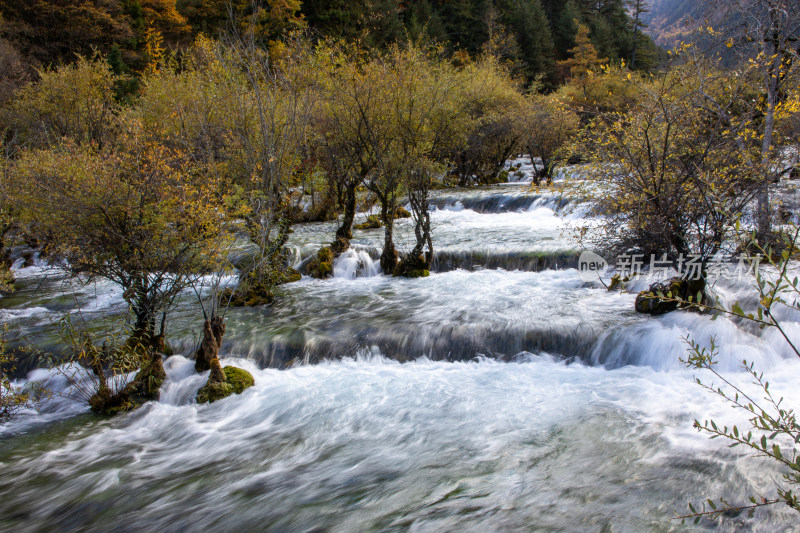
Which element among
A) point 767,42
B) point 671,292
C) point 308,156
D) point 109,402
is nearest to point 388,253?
point 308,156

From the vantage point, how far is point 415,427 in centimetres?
727

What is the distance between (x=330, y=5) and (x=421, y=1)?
14530 mm

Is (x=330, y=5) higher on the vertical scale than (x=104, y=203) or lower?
higher

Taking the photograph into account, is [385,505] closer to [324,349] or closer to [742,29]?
[324,349]

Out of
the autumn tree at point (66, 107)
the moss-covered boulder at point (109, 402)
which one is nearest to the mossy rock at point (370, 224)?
the autumn tree at point (66, 107)

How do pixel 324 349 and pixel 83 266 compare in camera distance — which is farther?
pixel 324 349

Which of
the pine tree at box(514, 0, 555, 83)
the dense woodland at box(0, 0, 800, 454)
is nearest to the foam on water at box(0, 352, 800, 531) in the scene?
the dense woodland at box(0, 0, 800, 454)

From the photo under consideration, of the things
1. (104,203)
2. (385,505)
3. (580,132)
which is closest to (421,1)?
(580,132)

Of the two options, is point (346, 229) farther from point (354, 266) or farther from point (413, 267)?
point (413, 267)

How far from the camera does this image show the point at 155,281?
832cm

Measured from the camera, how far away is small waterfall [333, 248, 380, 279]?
15.6 meters

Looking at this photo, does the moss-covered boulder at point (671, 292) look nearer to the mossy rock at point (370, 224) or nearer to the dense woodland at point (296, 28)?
the mossy rock at point (370, 224)

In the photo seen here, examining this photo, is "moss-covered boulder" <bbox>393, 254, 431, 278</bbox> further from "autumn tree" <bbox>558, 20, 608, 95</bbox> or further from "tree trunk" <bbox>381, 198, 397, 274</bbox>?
"autumn tree" <bbox>558, 20, 608, 95</bbox>

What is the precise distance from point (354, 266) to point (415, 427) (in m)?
8.99
